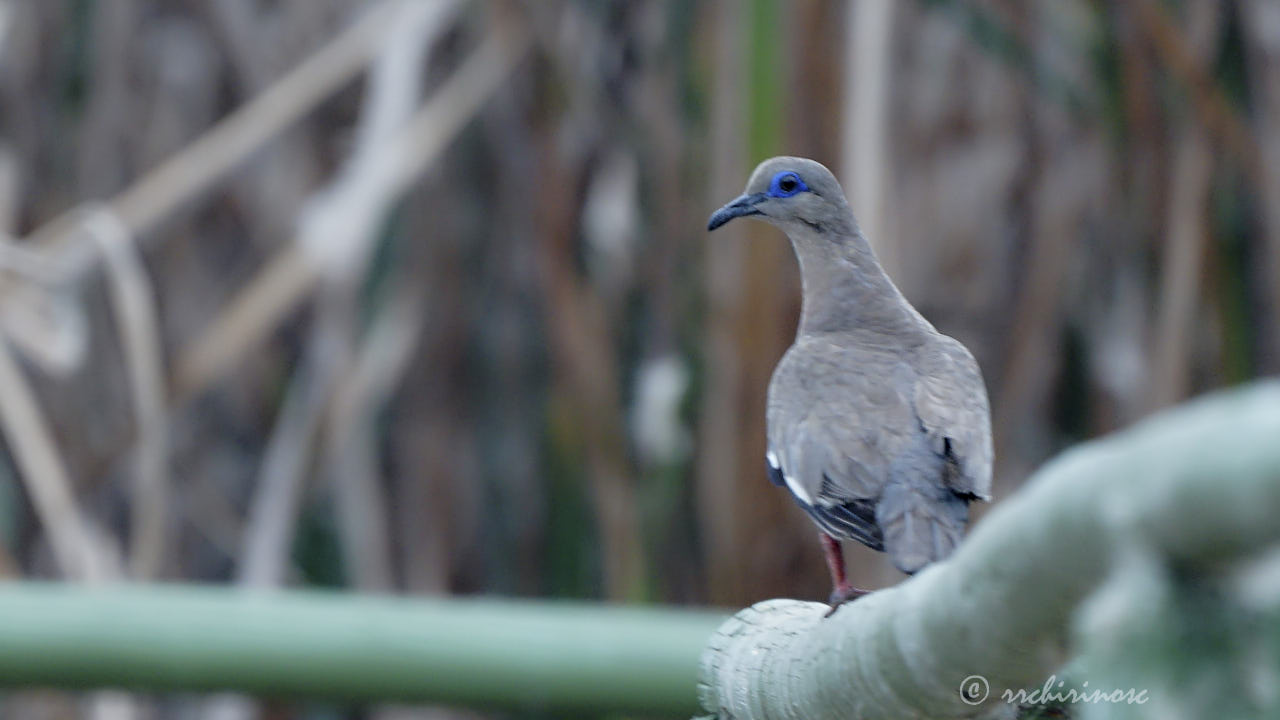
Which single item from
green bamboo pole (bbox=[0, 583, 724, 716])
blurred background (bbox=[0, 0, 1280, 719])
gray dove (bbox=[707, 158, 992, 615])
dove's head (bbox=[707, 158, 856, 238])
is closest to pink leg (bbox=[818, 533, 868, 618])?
gray dove (bbox=[707, 158, 992, 615])

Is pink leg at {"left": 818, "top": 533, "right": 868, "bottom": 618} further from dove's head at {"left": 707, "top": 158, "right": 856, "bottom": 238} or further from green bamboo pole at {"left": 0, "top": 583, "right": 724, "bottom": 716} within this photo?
dove's head at {"left": 707, "top": 158, "right": 856, "bottom": 238}

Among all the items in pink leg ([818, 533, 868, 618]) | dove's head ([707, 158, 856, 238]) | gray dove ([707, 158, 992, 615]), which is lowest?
pink leg ([818, 533, 868, 618])

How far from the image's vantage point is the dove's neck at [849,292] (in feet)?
5.36

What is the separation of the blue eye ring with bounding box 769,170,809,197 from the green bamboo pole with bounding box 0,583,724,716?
1.54 ft

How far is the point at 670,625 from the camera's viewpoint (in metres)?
1.51

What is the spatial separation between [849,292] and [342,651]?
2.11 feet

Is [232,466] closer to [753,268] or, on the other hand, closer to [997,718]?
[753,268]

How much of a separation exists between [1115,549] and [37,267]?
250 centimetres

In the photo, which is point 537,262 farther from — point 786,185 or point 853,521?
point 853,521

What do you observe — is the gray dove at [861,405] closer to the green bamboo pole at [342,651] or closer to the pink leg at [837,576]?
the pink leg at [837,576]

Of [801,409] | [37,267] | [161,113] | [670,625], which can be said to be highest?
[161,113]

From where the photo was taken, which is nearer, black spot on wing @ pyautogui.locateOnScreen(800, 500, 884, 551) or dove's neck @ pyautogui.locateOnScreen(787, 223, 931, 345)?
black spot on wing @ pyautogui.locateOnScreen(800, 500, 884, 551)

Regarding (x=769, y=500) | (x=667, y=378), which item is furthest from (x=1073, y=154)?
(x=769, y=500)

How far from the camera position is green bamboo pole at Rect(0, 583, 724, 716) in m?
1.47
